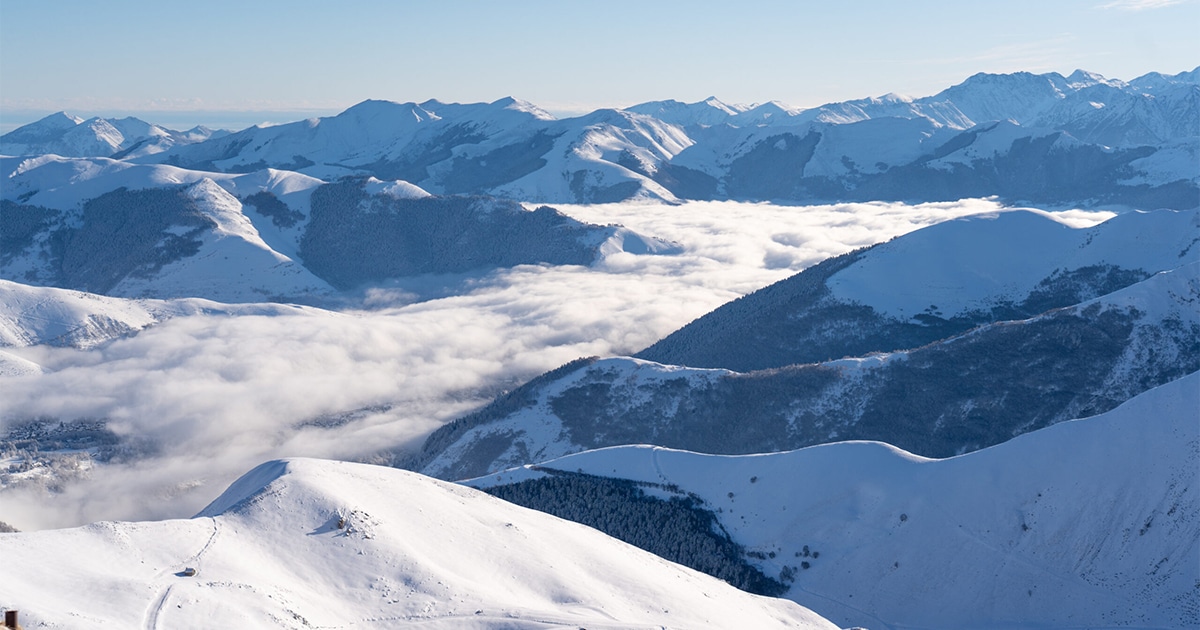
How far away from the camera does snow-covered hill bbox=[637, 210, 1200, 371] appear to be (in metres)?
182

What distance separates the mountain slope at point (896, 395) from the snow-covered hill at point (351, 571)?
59369mm

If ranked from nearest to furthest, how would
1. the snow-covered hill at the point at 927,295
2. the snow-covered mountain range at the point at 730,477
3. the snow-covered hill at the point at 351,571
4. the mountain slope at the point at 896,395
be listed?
the snow-covered hill at the point at 351,571 < the snow-covered mountain range at the point at 730,477 < the mountain slope at the point at 896,395 < the snow-covered hill at the point at 927,295

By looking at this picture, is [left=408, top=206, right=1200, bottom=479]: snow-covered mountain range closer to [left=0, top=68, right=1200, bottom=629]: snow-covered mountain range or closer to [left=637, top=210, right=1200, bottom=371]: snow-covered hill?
[left=0, top=68, right=1200, bottom=629]: snow-covered mountain range

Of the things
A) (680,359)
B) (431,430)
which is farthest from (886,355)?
(431,430)

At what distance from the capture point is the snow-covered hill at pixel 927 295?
182m

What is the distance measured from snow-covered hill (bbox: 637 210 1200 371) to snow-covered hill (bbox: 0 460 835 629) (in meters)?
103

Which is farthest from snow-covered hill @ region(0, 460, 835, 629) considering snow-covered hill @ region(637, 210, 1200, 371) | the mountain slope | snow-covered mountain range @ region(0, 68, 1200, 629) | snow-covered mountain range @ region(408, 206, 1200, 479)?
snow-covered hill @ region(637, 210, 1200, 371)

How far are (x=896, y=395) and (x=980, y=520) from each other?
163 ft

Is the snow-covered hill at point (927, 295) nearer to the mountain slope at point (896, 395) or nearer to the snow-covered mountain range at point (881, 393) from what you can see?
the snow-covered mountain range at point (881, 393)

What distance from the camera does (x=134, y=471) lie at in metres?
162

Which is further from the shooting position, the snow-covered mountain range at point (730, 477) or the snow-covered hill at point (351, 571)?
the snow-covered mountain range at point (730, 477)

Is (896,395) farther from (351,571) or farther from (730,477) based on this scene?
(351,571)

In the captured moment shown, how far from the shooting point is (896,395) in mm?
142250

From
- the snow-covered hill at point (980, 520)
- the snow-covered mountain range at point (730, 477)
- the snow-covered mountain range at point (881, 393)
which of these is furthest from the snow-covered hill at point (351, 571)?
the snow-covered mountain range at point (881, 393)
